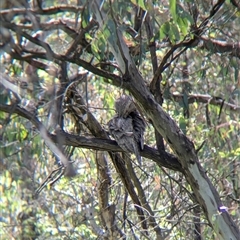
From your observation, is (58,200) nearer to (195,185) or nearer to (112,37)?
(195,185)

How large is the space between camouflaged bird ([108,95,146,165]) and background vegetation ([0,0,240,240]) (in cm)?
11

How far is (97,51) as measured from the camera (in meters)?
5.79

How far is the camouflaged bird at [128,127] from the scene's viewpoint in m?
5.95

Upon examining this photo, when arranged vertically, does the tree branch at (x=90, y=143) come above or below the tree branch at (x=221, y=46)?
below

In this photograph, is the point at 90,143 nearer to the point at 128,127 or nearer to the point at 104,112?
the point at 128,127

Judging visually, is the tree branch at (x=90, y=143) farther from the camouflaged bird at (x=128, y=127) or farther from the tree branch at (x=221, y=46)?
the tree branch at (x=221, y=46)

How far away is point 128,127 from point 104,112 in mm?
2597

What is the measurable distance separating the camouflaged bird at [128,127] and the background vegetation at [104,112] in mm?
114

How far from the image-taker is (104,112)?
9.05 m

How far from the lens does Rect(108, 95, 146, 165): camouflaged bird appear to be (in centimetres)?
595

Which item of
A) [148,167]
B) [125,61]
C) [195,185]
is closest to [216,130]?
[148,167]

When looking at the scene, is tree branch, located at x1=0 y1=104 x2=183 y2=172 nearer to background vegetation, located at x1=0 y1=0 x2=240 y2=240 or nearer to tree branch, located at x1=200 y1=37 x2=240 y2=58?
background vegetation, located at x1=0 y1=0 x2=240 y2=240

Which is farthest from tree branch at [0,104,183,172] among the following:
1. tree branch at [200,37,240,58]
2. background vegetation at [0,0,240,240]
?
tree branch at [200,37,240,58]

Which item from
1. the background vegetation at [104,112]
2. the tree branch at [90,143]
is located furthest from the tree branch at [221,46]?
the tree branch at [90,143]
